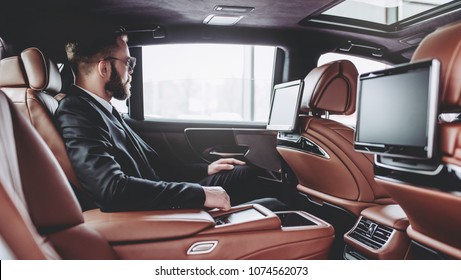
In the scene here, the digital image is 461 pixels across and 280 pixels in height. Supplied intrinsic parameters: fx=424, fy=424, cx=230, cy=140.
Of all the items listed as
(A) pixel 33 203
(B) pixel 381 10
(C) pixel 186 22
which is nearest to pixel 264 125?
(C) pixel 186 22

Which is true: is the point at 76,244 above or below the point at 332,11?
below

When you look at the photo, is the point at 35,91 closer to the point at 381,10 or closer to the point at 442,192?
the point at 442,192

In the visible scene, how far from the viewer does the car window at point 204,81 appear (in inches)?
119

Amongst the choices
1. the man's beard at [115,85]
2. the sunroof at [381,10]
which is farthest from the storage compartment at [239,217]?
the sunroof at [381,10]

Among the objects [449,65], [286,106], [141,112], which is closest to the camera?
[449,65]

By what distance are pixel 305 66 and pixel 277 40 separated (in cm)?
31

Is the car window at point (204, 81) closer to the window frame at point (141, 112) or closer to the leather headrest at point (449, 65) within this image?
the window frame at point (141, 112)

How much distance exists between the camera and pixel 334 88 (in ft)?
7.89

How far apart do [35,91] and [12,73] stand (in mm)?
117

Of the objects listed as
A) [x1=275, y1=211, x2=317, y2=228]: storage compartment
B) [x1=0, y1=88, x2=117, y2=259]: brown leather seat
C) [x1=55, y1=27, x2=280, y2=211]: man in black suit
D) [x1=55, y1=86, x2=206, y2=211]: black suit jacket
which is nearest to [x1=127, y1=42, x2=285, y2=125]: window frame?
[x1=55, y1=27, x2=280, y2=211]: man in black suit

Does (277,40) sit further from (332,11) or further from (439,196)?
(439,196)

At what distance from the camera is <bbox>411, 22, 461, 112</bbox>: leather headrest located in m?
1.22

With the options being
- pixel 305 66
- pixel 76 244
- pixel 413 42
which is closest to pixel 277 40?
pixel 305 66

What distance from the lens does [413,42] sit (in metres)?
3.36
